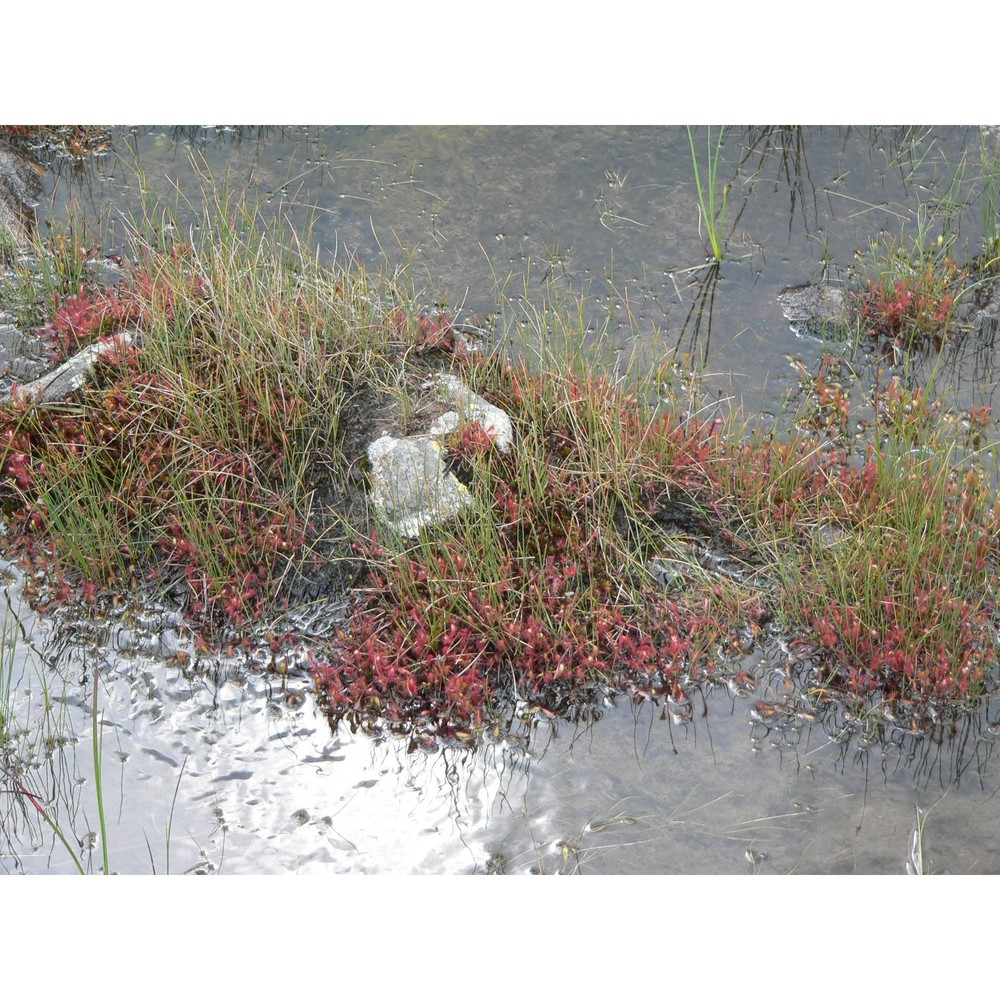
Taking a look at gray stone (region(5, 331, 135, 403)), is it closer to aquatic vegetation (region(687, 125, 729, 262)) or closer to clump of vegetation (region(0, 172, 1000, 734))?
clump of vegetation (region(0, 172, 1000, 734))

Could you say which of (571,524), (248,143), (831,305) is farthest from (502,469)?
(248,143)

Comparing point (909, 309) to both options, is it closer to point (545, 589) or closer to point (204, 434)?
point (545, 589)

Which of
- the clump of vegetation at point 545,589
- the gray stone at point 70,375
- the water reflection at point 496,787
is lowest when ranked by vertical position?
the water reflection at point 496,787

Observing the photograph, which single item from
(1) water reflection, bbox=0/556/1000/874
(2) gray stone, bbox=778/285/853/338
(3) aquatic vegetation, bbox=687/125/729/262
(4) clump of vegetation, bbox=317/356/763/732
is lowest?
(1) water reflection, bbox=0/556/1000/874

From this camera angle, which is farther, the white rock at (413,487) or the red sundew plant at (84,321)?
the red sundew plant at (84,321)

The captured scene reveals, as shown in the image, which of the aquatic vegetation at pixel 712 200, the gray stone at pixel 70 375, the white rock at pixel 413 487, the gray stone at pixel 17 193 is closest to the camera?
the white rock at pixel 413 487

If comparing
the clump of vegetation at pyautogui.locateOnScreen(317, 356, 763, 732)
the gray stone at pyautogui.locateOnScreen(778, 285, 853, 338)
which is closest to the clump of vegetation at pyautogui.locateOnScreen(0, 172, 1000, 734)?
the clump of vegetation at pyautogui.locateOnScreen(317, 356, 763, 732)

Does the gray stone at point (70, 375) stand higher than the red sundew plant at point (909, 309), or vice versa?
the red sundew plant at point (909, 309)

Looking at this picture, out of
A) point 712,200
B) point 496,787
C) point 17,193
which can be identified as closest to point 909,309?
point 712,200

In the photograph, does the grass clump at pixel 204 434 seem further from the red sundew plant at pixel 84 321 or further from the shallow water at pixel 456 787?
the shallow water at pixel 456 787

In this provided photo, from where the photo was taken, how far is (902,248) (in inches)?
279

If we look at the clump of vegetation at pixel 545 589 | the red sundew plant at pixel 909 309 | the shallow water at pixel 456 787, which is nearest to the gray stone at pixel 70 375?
the shallow water at pixel 456 787

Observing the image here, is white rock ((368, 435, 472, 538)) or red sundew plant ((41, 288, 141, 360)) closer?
white rock ((368, 435, 472, 538))

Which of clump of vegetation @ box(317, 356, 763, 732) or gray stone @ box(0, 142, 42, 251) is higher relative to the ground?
gray stone @ box(0, 142, 42, 251)
